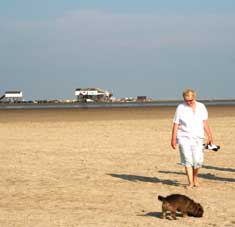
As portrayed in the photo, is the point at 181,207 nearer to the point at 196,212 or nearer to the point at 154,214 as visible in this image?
the point at 196,212

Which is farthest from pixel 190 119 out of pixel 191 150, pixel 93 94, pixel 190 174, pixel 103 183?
pixel 93 94

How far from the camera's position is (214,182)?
448 inches

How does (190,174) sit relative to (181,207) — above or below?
above

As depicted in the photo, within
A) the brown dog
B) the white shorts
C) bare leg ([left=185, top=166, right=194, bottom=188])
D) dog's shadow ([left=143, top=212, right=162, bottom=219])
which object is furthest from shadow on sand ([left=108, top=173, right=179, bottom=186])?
the brown dog

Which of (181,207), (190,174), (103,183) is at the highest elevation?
(190,174)

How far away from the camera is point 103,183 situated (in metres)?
11.4

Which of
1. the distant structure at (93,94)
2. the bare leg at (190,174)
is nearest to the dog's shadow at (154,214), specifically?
the bare leg at (190,174)

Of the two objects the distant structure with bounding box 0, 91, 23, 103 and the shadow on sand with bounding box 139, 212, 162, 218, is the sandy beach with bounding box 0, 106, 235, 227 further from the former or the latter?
the distant structure with bounding box 0, 91, 23, 103

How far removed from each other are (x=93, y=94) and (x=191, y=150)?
125769 mm

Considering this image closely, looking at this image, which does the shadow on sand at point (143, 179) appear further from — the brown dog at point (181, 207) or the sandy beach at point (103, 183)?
the brown dog at point (181, 207)

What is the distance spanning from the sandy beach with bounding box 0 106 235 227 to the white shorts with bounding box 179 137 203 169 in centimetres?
44

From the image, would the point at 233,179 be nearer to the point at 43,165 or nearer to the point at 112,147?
the point at 43,165

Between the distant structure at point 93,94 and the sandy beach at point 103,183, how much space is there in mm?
111054

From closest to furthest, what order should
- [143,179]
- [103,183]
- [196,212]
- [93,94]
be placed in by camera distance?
[196,212]
[103,183]
[143,179]
[93,94]
